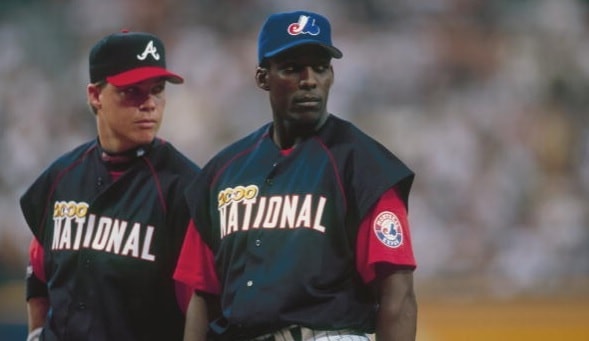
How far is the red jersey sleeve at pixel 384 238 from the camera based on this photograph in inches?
114

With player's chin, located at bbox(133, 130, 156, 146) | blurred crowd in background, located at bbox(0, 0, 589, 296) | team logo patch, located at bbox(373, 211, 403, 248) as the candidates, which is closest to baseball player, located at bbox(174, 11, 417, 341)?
team logo patch, located at bbox(373, 211, 403, 248)

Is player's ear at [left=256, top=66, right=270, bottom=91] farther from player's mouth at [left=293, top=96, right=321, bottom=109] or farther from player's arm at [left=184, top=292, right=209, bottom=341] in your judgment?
player's arm at [left=184, top=292, right=209, bottom=341]

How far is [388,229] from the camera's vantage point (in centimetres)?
292

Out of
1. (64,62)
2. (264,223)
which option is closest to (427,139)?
(64,62)

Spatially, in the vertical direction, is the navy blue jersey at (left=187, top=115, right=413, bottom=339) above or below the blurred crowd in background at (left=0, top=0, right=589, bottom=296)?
below

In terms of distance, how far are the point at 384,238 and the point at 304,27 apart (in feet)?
2.00

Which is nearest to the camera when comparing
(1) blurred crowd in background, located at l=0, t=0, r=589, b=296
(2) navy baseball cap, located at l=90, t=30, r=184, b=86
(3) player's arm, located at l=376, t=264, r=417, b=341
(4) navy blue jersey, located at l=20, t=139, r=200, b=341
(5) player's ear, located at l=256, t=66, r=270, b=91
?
(3) player's arm, located at l=376, t=264, r=417, b=341

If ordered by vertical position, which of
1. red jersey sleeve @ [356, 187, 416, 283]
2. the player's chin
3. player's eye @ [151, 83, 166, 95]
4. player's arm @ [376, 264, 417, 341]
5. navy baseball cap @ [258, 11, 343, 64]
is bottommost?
player's arm @ [376, 264, 417, 341]

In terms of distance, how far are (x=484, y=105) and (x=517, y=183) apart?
2.44ft

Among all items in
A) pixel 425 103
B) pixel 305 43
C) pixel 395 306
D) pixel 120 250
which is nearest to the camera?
pixel 395 306

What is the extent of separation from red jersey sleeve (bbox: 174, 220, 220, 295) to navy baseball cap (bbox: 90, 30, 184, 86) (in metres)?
0.58

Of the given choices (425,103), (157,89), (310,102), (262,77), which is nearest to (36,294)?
(157,89)

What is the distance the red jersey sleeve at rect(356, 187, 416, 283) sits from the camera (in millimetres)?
2902

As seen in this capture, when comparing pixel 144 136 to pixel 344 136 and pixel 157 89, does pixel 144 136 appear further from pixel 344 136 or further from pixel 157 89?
pixel 344 136
